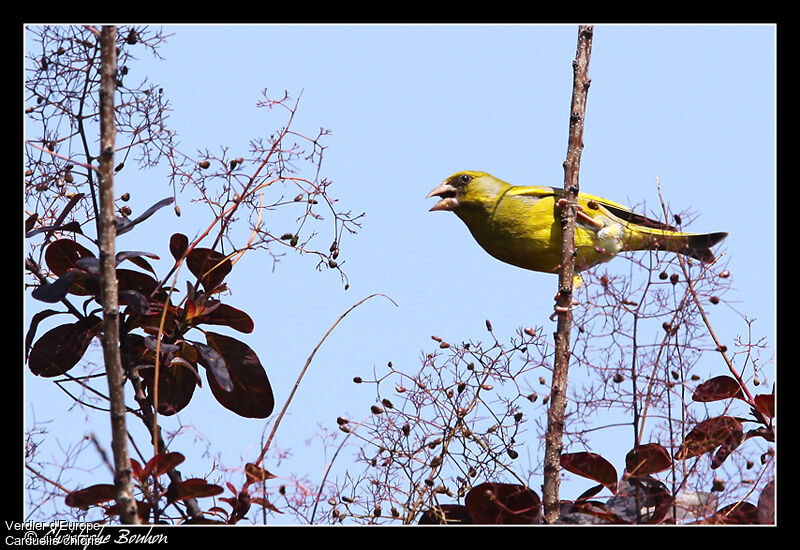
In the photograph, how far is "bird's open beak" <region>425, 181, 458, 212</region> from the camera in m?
5.05

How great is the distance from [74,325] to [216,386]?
487 millimetres

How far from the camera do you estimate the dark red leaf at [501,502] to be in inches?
97.3

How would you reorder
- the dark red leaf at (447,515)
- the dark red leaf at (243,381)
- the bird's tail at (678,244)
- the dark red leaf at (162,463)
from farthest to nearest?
the dark red leaf at (243,381), the bird's tail at (678,244), the dark red leaf at (447,515), the dark red leaf at (162,463)

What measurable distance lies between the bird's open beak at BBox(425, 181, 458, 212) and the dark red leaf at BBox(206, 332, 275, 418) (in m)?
2.49

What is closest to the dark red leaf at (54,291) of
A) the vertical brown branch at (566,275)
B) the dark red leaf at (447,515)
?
the dark red leaf at (447,515)

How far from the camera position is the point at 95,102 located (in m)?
2.63

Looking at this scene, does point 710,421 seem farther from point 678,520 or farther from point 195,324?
point 195,324

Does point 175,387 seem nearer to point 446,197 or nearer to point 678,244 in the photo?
point 678,244

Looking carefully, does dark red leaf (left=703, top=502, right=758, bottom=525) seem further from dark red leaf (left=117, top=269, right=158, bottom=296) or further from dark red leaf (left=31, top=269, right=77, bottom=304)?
dark red leaf (left=31, top=269, right=77, bottom=304)

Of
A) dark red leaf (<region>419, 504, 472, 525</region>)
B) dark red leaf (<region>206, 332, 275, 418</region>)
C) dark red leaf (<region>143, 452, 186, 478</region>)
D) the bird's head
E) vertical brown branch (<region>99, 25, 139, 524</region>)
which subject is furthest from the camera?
the bird's head

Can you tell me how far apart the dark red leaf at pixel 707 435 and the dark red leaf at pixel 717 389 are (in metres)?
0.12

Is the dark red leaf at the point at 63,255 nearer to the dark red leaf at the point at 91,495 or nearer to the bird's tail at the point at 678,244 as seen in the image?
the dark red leaf at the point at 91,495

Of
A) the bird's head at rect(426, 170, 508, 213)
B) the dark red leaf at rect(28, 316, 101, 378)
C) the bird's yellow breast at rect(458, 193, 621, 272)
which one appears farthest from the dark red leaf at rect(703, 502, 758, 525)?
the bird's head at rect(426, 170, 508, 213)
